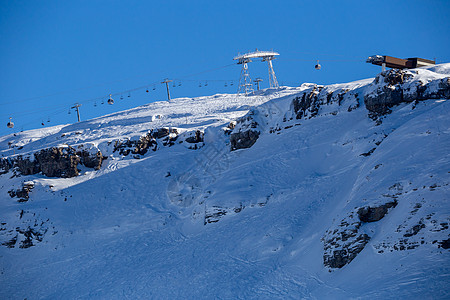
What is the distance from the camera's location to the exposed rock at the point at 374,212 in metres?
29.2

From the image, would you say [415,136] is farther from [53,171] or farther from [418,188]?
[53,171]

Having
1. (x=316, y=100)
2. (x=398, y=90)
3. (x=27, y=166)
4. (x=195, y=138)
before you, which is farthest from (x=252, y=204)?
(x=27, y=166)

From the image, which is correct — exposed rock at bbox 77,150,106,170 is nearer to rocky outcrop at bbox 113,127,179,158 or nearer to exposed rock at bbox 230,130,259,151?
rocky outcrop at bbox 113,127,179,158

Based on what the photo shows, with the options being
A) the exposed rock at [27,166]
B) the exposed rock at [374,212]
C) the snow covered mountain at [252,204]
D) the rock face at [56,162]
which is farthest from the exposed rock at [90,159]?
the exposed rock at [374,212]

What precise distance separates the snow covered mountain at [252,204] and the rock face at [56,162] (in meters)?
0.12

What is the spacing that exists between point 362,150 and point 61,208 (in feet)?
88.9

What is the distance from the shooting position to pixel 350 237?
95.7 feet

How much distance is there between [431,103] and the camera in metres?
41.5

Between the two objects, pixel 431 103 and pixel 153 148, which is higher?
pixel 431 103

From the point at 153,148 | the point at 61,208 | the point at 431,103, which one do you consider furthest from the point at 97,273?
the point at 431,103

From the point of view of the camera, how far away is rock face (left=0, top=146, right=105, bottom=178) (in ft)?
173

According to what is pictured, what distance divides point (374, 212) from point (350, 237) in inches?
78.4

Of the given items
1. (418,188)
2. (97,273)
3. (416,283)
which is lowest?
(97,273)

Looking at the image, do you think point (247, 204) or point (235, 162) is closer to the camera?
point (247, 204)
